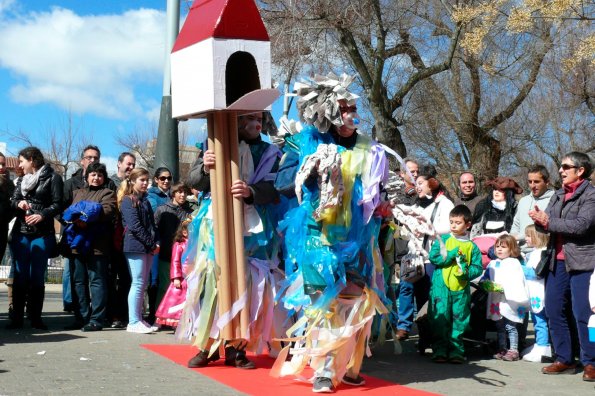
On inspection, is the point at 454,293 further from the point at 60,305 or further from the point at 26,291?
the point at 60,305

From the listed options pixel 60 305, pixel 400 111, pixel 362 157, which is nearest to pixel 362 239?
pixel 362 157

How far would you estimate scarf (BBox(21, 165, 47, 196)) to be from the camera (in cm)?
843

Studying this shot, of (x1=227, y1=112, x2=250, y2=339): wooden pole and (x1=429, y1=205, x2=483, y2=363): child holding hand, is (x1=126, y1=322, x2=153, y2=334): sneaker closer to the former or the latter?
(x1=227, y1=112, x2=250, y2=339): wooden pole

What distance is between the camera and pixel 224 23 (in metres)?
6.36

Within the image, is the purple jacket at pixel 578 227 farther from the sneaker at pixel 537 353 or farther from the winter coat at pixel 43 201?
the winter coat at pixel 43 201

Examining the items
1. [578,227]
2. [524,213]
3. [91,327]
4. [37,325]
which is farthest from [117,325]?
[578,227]

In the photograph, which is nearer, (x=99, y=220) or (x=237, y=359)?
(x=237, y=359)

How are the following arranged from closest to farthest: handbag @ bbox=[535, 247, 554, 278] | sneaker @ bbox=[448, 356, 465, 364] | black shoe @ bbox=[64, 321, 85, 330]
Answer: handbag @ bbox=[535, 247, 554, 278], sneaker @ bbox=[448, 356, 465, 364], black shoe @ bbox=[64, 321, 85, 330]

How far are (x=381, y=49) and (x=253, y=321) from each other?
45.1 feet

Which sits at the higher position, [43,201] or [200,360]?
[43,201]

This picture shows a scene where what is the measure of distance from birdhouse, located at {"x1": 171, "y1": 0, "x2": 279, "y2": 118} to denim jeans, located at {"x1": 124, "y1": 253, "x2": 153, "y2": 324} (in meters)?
2.31

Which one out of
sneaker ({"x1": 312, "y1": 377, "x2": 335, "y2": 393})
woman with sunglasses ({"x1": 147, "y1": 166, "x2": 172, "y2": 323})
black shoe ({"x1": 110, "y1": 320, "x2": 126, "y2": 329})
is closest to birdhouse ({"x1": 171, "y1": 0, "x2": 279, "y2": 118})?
sneaker ({"x1": 312, "y1": 377, "x2": 335, "y2": 393})

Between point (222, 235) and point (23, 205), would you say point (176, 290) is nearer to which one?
point (23, 205)

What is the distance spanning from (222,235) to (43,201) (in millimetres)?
3045
